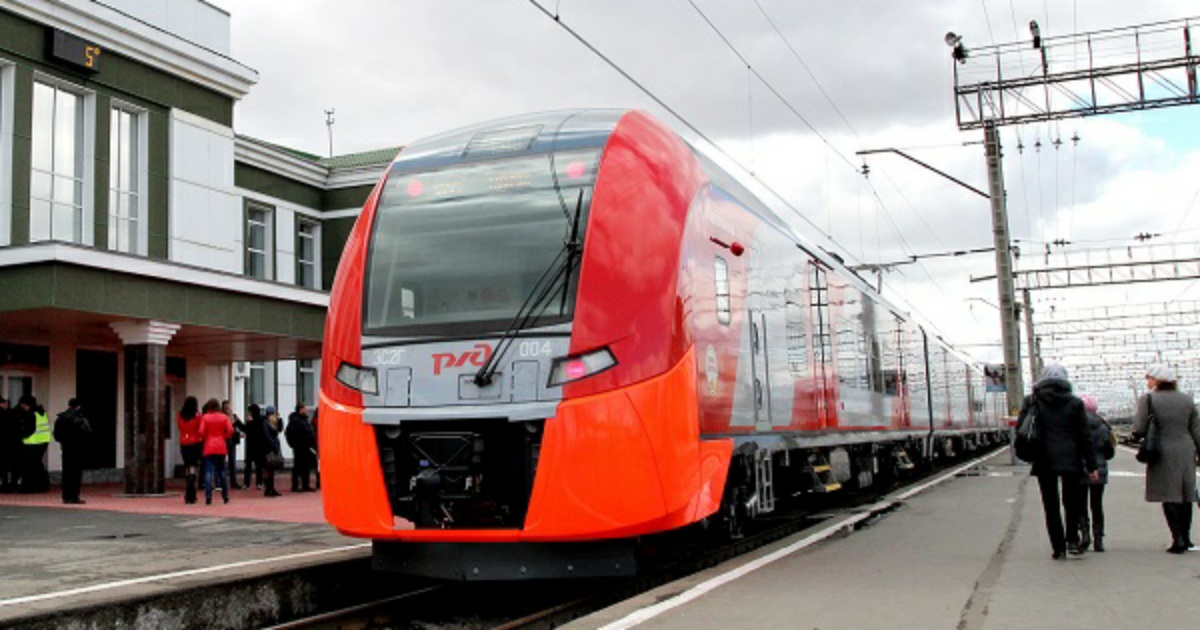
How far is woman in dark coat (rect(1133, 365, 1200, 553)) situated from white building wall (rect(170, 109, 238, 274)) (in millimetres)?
17253

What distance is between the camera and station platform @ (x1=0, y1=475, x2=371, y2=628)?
7.77 m

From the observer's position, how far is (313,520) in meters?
13.4

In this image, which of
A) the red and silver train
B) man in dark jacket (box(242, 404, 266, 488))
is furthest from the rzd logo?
man in dark jacket (box(242, 404, 266, 488))

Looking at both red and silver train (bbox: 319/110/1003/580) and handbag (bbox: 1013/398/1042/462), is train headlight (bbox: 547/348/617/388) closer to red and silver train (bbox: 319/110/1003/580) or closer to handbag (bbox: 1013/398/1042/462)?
red and silver train (bbox: 319/110/1003/580)

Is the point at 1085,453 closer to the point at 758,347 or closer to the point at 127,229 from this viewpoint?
the point at 758,347

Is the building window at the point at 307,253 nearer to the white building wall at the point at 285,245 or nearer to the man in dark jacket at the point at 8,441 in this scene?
the white building wall at the point at 285,245

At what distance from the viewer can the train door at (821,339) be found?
12844 mm

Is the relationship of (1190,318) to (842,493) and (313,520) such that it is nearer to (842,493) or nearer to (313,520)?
(842,493)

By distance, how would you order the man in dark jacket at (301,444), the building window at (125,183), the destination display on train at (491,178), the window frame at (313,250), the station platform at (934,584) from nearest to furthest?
the station platform at (934,584), the destination display on train at (491,178), the man in dark jacket at (301,444), the building window at (125,183), the window frame at (313,250)

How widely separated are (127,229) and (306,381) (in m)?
9.25

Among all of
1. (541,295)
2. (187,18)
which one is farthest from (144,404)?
(541,295)

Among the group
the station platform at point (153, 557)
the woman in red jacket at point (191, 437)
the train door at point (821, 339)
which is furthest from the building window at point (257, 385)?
the train door at point (821, 339)

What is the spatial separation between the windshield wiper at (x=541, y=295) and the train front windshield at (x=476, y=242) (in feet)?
0.05

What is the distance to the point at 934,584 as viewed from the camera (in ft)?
25.4
